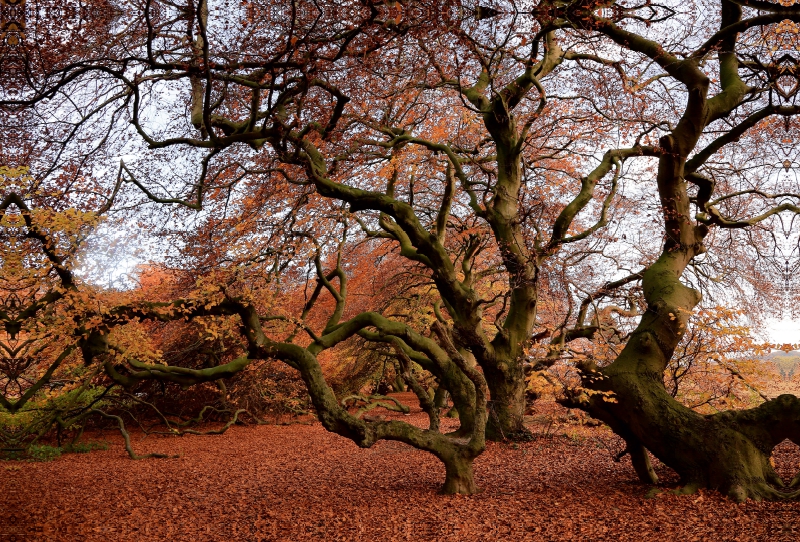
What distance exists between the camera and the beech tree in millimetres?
6180

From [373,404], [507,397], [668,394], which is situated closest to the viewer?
[668,394]

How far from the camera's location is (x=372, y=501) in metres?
7.12

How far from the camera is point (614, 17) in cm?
679

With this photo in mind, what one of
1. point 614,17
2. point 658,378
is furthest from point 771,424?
point 614,17

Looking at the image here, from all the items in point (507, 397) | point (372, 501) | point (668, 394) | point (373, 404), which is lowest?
point (372, 501)

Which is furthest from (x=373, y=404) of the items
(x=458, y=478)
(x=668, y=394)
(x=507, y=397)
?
(x=668, y=394)

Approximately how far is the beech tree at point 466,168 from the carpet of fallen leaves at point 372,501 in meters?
0.68

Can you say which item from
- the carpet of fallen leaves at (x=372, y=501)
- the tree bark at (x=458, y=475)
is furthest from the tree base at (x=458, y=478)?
the carpet of fallen leaves at (x=372, y=501)

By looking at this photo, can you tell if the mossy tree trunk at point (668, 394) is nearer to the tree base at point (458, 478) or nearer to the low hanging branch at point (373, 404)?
the tree base at point (458, 478)

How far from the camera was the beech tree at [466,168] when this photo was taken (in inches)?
243

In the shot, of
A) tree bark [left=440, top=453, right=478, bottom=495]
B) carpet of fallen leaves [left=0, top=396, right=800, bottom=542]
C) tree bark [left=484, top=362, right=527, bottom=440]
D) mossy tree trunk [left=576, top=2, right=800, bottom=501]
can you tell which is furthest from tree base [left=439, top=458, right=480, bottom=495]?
tree bark [left=484, top=362, right=527, bottom=440]

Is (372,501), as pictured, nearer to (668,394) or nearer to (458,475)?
(458,475)

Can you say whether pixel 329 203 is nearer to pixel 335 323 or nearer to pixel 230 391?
pixel 335 323

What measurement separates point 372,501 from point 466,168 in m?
8.71
